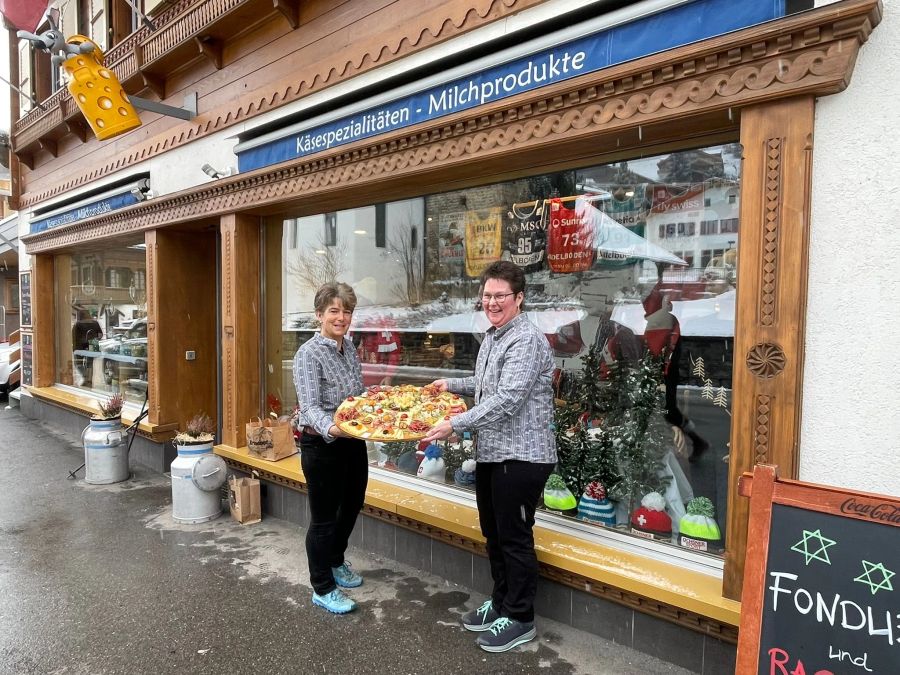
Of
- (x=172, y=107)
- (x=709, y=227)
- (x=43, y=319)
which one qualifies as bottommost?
(x=43, y=319)

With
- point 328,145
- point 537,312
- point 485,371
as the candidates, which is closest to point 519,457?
point 485,371

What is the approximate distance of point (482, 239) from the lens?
4398mm

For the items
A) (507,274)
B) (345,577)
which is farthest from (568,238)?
(345,577)

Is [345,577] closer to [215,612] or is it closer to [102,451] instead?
[215,612]

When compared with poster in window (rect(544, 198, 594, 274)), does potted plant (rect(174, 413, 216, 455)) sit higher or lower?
lower

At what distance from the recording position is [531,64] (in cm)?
320

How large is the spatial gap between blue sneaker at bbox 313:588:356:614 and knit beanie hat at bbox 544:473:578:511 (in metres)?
1.39

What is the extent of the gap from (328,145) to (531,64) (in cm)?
186

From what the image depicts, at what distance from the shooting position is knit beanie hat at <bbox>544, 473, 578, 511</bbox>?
142 inches

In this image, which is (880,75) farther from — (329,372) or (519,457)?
(329,372)

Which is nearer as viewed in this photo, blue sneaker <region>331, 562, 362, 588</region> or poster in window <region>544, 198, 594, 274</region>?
blue sneaker <region>331, 562, 362, 588</region>

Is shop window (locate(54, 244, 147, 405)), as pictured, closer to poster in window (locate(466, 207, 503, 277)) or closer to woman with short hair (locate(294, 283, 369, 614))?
poster in window (locate(466, 207, 503, 277))

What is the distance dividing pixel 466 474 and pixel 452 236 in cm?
192

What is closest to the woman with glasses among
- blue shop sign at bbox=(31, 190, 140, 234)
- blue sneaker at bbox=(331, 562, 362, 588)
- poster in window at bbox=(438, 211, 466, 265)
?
blue sneaker at bbox=(331, 562, 362, 588)
